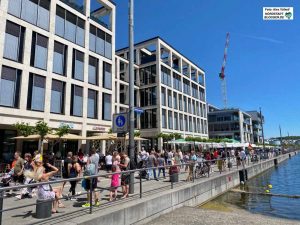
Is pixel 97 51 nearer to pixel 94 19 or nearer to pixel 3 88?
pixel 94 19

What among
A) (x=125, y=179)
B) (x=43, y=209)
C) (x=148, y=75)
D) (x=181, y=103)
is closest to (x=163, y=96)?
(x=148, y=75)

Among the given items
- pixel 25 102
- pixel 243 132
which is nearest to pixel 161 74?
pixel 25 102

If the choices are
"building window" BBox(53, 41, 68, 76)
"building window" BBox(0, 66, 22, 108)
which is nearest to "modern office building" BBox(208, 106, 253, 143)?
"building window" BBox(53, 41, 68, 76)

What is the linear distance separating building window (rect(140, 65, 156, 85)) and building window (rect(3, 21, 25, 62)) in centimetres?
2659

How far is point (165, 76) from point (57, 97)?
25.6 m

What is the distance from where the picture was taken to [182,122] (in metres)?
53.6

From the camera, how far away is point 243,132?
93938mm

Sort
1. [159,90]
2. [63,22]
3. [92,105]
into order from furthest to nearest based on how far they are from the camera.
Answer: [159,90] → [92,105] → [63,22]

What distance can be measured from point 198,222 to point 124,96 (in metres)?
38.9

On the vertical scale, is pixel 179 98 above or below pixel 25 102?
above

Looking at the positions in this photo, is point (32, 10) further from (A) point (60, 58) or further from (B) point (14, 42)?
(A) point (60, 58)

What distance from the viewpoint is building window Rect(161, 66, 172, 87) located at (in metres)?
48.4

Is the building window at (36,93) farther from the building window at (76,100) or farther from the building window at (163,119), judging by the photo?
the building window at (163,119)

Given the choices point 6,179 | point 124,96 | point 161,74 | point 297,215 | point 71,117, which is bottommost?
point 297,215
